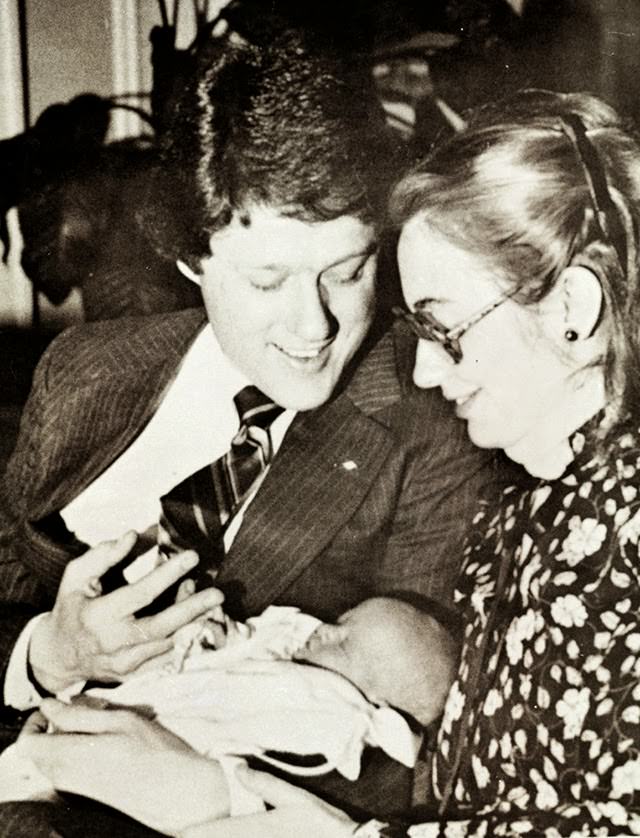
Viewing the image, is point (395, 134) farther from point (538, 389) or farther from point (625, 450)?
point (625, 450)

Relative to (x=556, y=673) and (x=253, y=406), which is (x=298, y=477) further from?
(x=556, y=673)

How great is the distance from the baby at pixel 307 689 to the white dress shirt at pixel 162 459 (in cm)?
19

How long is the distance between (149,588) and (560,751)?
642 millimetres

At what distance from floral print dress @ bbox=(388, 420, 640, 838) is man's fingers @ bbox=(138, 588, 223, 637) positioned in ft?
1.30

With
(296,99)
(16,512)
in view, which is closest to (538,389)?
(296,99)

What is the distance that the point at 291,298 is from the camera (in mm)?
1439

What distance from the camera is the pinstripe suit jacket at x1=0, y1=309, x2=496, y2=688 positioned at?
153 centimetres

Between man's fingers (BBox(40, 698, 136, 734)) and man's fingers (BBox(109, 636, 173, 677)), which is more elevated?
man's fingers (BBox(109, 636, 173, 677))

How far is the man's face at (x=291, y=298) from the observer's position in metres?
1.41

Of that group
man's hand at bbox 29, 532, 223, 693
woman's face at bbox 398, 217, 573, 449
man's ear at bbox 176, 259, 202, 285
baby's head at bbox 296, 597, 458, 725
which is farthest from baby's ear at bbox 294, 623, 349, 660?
man's ear at bbox 176, 259, 202, 285

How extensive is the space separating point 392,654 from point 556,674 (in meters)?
0.24

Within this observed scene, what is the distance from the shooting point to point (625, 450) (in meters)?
1.30

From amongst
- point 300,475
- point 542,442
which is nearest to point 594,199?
point 542,442

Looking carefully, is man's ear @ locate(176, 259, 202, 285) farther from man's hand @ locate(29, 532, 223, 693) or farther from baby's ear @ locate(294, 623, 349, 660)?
baby's ear @ locate(294, 623, 349, 660)
